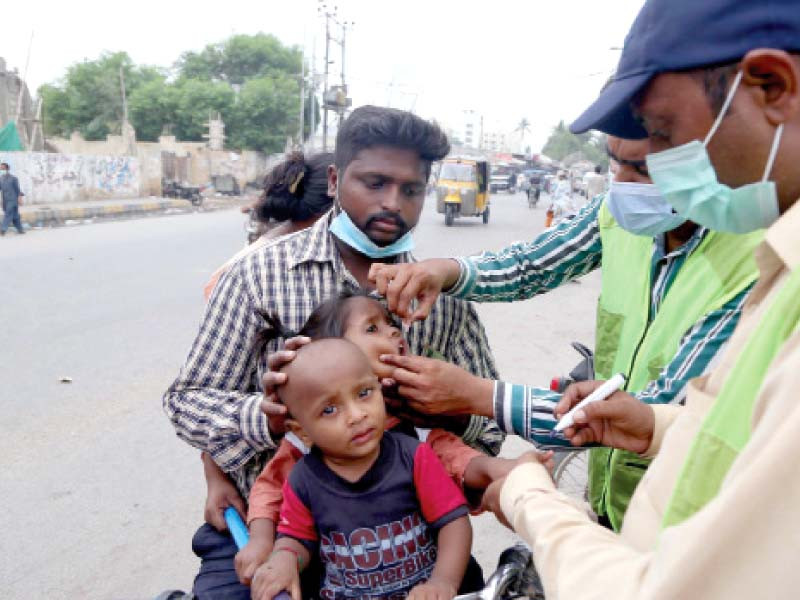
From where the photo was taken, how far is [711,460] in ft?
2.96

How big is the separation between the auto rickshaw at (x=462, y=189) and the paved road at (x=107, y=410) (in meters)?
11.1

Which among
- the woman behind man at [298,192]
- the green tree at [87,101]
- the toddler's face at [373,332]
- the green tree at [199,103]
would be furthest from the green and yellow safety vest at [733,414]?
the green tree at [87,101]

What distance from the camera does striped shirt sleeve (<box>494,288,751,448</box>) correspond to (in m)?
1.63

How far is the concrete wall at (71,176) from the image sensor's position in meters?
20.8

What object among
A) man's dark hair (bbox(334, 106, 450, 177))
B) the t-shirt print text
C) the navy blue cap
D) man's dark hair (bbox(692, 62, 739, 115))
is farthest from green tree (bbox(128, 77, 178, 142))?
man's dark hair (bbox(692, 62, 739, 115))

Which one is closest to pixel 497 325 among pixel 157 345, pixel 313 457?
pixel 157 345

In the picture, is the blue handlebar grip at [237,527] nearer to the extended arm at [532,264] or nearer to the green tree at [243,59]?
the extended arm at [532,264]

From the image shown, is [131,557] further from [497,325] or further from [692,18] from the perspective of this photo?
[497,325]

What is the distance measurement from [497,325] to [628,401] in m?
6.48

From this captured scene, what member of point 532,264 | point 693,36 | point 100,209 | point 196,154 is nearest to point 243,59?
point 196,154

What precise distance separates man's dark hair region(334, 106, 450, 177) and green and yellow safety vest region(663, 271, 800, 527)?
55.7 inches

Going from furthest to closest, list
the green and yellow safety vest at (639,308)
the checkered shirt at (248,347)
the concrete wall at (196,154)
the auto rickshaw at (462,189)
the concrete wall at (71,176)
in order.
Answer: the concrete wall at (196,154) < the auto rickshaw at (462,189) < the concrete wall at (71,176) < the checkered shirt at (248,347) < the green and yellow safety vest at (639,308)

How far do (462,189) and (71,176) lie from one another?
12740 mm

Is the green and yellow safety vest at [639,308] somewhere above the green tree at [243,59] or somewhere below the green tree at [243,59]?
below
